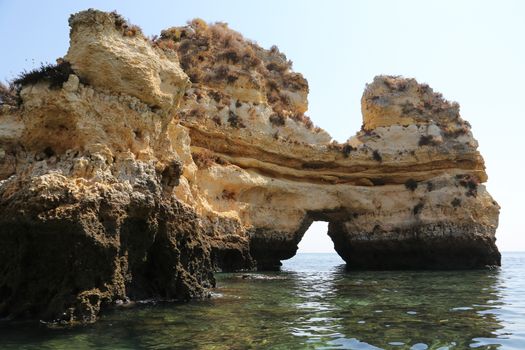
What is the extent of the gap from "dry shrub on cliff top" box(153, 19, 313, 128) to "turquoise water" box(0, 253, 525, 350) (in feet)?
55.6

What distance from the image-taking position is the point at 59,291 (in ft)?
29.6

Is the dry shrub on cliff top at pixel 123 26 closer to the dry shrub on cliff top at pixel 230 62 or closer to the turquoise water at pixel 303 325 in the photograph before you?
the turquoise water at pixel 303 325

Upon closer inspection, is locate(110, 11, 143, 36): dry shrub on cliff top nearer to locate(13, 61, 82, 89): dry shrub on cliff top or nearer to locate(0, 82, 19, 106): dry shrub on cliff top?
locate(13, 61, 82, 89): dry shrub on cliff top

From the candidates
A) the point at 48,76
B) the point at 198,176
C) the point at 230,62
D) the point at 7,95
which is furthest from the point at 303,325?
the point at 230,62

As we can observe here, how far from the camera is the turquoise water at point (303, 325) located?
732 centimetres

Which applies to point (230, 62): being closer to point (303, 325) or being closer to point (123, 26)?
point (123, 26)

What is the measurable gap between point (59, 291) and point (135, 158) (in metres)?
3.83

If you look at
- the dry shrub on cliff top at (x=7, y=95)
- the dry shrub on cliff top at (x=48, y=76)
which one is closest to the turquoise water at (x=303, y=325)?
the dry shrub on cliff top at (x=48, y=76)

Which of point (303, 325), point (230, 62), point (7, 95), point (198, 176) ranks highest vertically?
point (230, 62)

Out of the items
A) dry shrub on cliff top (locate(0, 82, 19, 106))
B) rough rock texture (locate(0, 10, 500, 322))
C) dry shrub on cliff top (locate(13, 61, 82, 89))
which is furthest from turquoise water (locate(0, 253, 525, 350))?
dry shrub on cliff top (locate(0, 82, 19, 106))

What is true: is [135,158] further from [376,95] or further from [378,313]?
[376,95]

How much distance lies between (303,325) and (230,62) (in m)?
22.4

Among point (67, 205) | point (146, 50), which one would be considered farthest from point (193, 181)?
point (67, 205)

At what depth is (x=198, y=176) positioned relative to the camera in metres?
23.6
